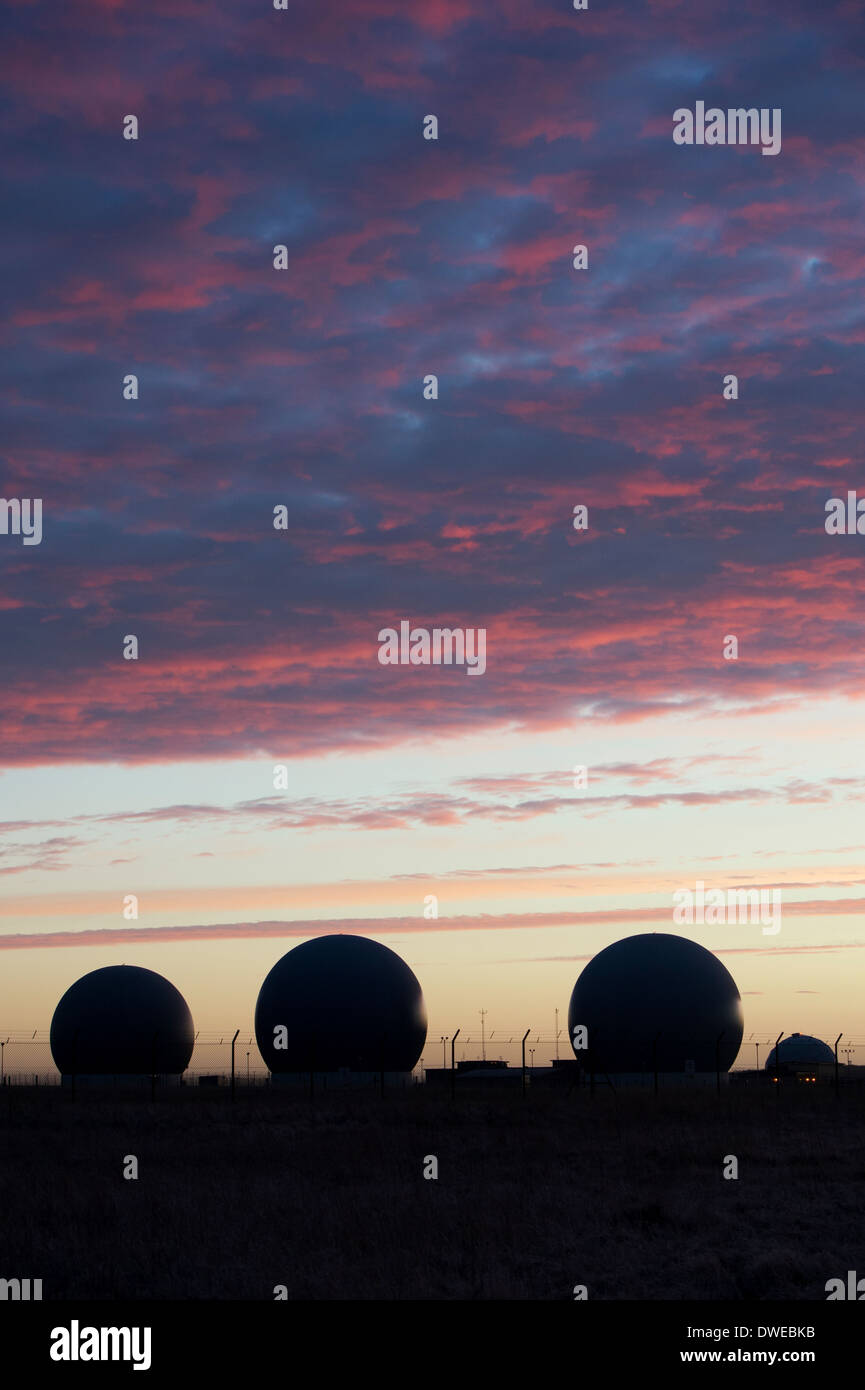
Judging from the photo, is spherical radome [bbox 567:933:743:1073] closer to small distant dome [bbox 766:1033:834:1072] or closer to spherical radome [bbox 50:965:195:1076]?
spherical radome [bbox 50:965:195:1076]

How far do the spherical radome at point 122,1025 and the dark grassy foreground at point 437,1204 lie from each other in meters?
21.9

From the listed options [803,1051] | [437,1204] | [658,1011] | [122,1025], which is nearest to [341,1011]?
[122,1025]

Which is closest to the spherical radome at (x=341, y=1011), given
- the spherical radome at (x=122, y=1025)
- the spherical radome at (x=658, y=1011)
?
the spherical radome at (x=122, y=1025)

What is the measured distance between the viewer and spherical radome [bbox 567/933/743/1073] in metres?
57.1

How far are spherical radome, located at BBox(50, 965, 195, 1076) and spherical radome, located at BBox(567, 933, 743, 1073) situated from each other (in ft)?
60.3

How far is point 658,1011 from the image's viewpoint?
2265 inches

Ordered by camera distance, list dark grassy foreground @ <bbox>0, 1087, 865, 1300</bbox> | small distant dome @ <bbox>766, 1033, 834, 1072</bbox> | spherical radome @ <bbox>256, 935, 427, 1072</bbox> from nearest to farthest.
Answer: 1. dark grassy foreground @ <bbox>0, 1087, 865, 1300</bbox>
2. spherical radome @ <bbox>256, 935, 427, 1072</bbox>
3. small distant dome @ <bbox>766, 1033, 834, 1072</bbox>

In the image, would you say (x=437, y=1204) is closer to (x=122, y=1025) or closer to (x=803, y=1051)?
(x=122, y=1025)

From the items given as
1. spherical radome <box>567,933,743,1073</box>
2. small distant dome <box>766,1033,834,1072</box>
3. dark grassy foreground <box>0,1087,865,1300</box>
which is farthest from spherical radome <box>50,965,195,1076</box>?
small distant dome <box>766,1033,834,1072</box>

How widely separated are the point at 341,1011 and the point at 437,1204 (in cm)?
3594

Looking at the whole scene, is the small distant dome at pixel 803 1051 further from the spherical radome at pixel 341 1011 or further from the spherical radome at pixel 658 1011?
the spherical radome at pixel 341 1011

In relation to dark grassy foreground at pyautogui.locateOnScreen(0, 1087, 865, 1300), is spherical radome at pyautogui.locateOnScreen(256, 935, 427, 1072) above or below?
above
